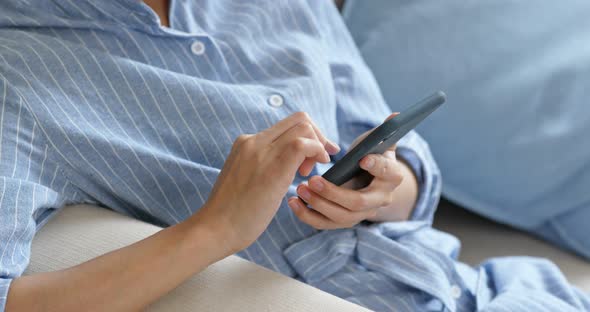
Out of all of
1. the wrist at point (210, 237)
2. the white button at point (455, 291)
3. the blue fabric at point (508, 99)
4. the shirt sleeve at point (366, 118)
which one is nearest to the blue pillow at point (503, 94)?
the blue fabric at point (508, 99)

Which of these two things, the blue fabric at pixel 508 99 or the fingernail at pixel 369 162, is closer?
the fingernail at pixel 369 162

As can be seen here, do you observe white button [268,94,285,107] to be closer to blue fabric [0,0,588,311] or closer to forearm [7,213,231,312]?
blue fabric [0,0,588,311]

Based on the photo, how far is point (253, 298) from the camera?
24.7 inches

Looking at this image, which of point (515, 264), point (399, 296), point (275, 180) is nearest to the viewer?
point (275, 180)

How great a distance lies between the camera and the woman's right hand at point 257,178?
2.05ft

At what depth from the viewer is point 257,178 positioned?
0.63 meters

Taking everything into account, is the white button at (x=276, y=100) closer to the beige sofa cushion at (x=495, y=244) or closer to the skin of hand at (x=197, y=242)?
the skin of hand at (x=197, y=242)

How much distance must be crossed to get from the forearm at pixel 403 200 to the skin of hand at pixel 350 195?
114mm

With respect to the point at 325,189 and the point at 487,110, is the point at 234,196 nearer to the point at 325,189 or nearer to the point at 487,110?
the point at 325,189

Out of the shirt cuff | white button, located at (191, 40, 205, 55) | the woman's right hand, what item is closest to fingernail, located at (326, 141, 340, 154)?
the woman's right hand

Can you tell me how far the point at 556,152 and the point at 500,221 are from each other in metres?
0.14

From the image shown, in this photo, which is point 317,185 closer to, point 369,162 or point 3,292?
point 369,162

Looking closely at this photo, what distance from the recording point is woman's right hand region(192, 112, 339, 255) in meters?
0.62

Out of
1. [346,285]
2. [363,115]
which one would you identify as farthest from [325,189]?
[363,115]
